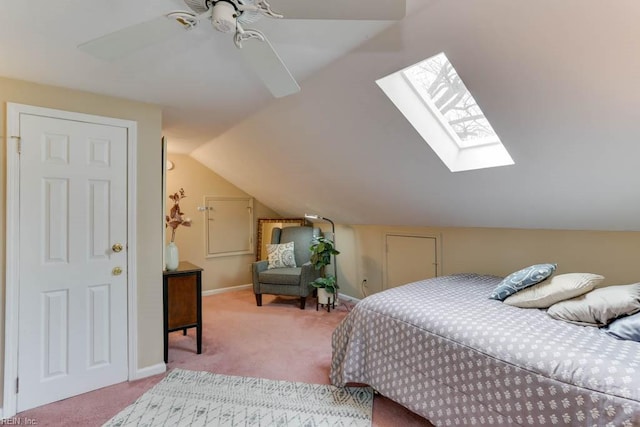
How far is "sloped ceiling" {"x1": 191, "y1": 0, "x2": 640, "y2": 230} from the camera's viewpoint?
1.37 metres

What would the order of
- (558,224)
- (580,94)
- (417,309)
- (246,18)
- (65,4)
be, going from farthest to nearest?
(558,224), (417,309), (580,94), (65,4), (246,18)

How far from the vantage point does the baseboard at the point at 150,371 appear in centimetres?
238

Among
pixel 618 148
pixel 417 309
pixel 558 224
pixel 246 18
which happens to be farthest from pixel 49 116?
pixel 558 224

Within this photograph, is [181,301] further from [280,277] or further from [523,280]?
[523,280]

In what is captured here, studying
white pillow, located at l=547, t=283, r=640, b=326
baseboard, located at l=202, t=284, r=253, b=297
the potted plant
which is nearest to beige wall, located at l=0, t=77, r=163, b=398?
the potted plant

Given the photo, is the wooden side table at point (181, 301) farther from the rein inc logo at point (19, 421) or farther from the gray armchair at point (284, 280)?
the gray armchair at point (284, 280)

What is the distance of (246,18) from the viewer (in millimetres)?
1187

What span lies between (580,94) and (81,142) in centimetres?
306

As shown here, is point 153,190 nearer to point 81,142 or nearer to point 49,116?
point 81,142

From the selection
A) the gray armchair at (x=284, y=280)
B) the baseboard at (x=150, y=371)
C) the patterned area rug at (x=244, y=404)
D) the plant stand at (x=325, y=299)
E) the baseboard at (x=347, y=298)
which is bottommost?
the patterned area rug at (x=244, y=404)

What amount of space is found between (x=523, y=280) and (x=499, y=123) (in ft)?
3.48

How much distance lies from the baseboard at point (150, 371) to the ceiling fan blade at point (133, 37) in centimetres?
224

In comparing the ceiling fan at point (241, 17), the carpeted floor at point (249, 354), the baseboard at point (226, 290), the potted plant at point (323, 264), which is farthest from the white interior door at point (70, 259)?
the baseboard at point (226, 290)

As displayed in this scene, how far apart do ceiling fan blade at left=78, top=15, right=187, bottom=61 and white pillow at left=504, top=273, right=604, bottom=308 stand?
2376 millimetres
